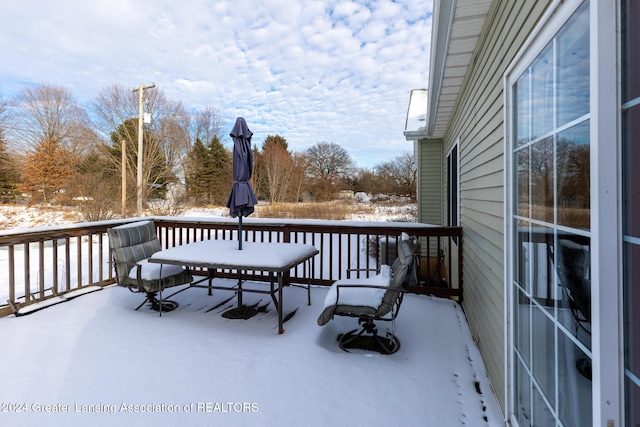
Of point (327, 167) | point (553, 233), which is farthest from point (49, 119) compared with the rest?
point (553, 233)

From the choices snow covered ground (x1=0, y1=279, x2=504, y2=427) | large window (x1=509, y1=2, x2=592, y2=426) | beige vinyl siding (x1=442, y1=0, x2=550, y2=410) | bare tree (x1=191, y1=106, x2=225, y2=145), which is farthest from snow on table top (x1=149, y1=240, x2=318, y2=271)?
bare tree (x1=191, y1=106, x2=225, y2=145)

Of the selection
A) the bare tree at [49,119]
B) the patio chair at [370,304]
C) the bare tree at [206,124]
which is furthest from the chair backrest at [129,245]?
A: the bare tree at [206,124]

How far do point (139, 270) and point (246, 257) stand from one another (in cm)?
124

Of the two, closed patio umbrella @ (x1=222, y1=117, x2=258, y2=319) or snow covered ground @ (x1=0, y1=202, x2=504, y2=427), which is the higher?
closed patio umbrella @ (x1=222, y1=117, x2=258, y2=319)

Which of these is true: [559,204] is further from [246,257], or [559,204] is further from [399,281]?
[246,257]

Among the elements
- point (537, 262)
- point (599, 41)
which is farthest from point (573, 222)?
point (599, 41)

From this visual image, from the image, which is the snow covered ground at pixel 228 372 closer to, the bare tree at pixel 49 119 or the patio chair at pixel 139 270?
the patio chair at pixel 139 270

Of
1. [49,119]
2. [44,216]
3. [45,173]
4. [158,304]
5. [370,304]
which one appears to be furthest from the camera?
[49,119]

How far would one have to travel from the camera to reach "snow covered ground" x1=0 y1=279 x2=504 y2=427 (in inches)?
81.1

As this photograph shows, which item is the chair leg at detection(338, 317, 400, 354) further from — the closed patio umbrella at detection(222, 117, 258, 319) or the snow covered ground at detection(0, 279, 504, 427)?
the closed patio umbrella at detection(222, 117, 258, 319)

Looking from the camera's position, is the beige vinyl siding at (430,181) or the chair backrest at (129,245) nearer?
the chair backrest at (129,245)

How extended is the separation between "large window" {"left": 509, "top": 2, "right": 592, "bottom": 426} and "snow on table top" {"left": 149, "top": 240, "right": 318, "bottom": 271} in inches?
81.0

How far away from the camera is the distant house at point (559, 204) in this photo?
3.03 feet

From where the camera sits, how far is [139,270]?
3.70 m
